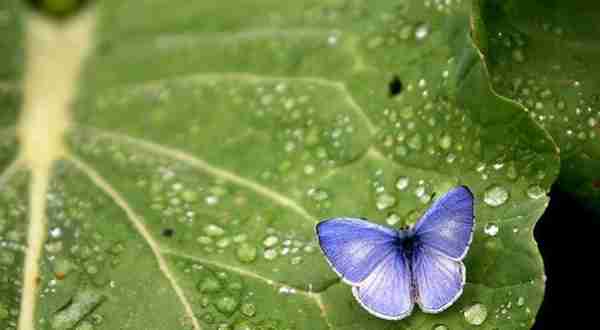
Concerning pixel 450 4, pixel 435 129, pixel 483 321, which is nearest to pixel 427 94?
pixel 435 129

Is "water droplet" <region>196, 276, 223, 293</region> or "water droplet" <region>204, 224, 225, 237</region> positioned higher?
"water droplet" <region>204, 224, 225, 237</region>

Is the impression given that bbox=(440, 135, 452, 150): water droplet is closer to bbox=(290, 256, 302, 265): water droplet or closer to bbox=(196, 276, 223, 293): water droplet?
bbox=(290, 256, 302, 265): water droplet

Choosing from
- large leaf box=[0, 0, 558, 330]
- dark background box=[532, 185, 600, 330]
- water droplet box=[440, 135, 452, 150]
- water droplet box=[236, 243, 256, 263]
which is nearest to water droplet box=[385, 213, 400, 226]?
large leaf box=[0, 0, 558, 330]

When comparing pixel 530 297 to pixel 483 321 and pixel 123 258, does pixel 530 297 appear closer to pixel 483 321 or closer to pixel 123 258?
pixel 483 321

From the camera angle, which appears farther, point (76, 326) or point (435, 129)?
point (435, 129)

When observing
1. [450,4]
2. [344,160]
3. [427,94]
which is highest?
[450,4]

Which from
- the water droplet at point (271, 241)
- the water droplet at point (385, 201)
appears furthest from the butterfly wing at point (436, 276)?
the water droplet at point (271, 241)
